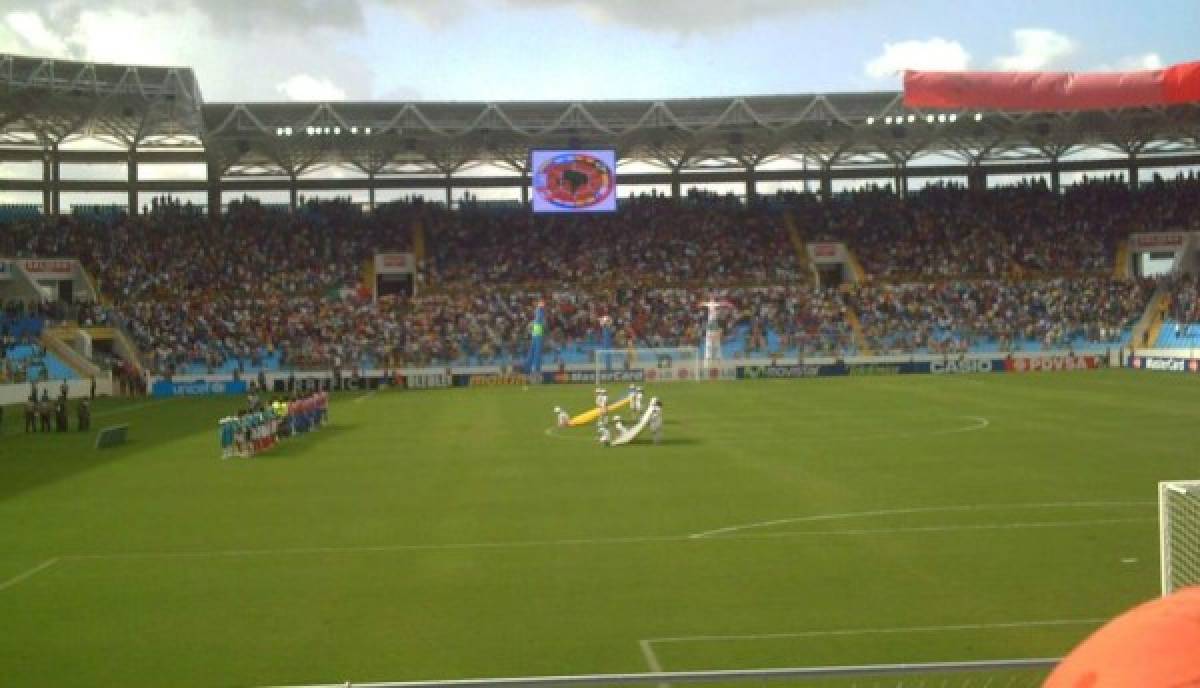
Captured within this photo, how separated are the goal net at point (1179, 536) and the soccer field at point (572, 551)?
4.25ft

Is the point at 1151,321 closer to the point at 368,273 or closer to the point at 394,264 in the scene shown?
the point at 394,264

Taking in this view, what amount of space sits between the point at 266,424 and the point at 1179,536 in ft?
70.0

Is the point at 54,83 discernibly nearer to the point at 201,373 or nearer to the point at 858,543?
the point at 201,373

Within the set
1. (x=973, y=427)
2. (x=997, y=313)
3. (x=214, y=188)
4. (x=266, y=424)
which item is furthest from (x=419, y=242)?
(x=973, y=427)

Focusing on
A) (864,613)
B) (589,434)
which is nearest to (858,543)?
(864,613)

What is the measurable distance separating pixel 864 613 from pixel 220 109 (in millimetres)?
51085

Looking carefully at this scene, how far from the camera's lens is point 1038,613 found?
33.9 feet

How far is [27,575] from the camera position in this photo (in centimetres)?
1306

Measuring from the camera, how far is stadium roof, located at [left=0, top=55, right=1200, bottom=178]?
167ft

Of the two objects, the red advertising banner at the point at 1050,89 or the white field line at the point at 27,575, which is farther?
the red advertising banner at the point at 1050,89

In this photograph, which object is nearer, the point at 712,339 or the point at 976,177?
the point at 712,339

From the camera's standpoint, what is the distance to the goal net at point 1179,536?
8.19 meters

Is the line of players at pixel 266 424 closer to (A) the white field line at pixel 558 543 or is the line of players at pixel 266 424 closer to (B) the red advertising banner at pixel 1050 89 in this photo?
(A) the white field line at pixel 558 543

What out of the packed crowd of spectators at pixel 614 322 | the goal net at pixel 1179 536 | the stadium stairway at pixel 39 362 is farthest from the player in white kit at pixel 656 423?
the stadium stairway at pixel 39 362
